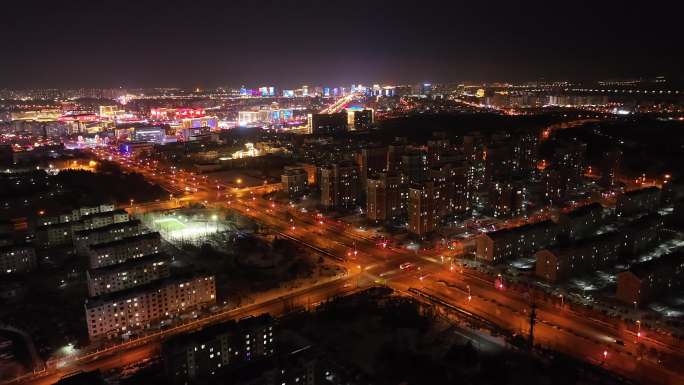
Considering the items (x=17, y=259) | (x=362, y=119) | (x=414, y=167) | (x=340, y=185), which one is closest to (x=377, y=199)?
(x=340, y=185)

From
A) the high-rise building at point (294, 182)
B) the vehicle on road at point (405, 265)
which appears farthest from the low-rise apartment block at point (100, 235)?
the vehicle on road at point (405, 265)

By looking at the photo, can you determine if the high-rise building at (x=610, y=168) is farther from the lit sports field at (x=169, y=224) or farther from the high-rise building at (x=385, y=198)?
the lit sports field at (x=169, y=224)

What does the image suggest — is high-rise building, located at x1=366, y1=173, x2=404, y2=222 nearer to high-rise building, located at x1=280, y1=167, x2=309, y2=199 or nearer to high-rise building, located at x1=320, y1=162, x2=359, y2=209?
high-rise building, located at x1=320, y1=162, x2=359, y2=209

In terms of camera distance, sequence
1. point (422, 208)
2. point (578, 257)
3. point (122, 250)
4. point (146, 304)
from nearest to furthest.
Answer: point (146, 304) < point (578, 257) < point (122, 250) < point (422, 208)

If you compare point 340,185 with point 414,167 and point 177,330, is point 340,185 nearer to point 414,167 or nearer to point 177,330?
point 414,167

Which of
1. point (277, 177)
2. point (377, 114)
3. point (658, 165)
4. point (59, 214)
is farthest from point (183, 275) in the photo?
point (377, 114)

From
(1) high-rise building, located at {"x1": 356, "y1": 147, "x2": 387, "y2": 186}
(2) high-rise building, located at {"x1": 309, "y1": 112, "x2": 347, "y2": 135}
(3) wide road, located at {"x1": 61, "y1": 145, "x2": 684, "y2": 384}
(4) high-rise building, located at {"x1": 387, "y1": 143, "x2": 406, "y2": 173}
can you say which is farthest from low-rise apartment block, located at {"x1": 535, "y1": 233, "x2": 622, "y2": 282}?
(2) high-rise building, located at {"x1": 309, "y1": 112, "x2": 347, "y2": 135}

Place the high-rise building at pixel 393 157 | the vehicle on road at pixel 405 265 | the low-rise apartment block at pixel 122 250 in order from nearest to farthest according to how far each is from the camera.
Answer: the low-rise apartment block at pixel 122 250 → the vehicle on road at pixel 405 265 → the high-rise building at pixel 393 157

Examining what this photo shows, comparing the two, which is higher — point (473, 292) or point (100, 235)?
point (100, 235)
